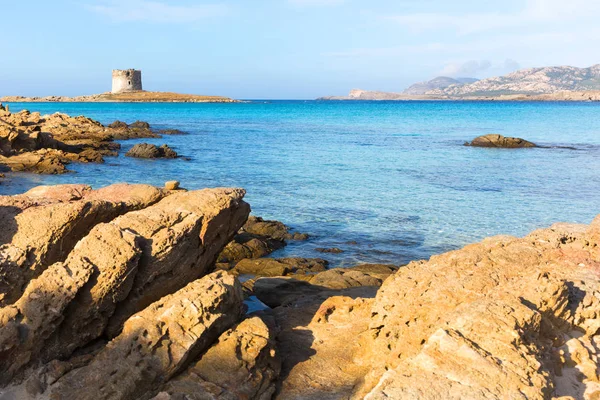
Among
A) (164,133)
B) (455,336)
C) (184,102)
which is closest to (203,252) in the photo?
(455,336)

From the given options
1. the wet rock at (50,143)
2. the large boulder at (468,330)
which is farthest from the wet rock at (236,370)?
the wet rock at (50,143)

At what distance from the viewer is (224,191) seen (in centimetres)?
811

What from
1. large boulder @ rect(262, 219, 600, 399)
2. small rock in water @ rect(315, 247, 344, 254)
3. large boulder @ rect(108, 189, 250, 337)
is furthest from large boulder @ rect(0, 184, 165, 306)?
small rock in water @ rect(315, 247, 344, 254)

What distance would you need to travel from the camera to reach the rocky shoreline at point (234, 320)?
16.7 feet

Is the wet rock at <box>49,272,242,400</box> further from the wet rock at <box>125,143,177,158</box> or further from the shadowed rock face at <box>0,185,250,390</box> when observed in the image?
the wet rock at <box>125,143,177,158</box>

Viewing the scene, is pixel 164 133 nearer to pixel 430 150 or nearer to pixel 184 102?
pixel 430 150

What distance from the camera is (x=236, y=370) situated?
19.7 feet

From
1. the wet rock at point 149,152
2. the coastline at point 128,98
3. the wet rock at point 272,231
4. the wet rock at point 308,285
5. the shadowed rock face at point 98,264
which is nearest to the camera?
the shadowed rock face at point 98,264

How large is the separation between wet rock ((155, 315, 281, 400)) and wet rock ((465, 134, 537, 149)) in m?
37.8

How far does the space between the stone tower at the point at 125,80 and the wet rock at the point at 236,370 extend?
5031 inches

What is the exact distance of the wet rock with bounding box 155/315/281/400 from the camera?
573 centimetres

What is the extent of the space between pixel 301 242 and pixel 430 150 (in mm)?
25165

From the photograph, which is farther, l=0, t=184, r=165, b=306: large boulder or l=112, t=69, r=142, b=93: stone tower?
l=112, t=69, r=142, b=93: stone tower

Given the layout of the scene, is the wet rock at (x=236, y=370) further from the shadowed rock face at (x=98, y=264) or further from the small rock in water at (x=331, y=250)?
the small rock in water at (x=331, y=250)
